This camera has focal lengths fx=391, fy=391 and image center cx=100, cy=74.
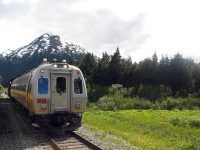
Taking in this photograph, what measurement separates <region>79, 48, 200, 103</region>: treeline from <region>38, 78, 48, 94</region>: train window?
57338 mm

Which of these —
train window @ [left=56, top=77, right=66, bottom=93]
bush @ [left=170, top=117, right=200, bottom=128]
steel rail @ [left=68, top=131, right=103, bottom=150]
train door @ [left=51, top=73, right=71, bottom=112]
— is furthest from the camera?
bush @ [left=170, top=117, right=200, bottom=128]

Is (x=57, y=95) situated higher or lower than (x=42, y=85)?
lower

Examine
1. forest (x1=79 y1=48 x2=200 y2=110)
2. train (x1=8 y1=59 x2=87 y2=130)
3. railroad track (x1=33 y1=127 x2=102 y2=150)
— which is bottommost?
railroad track (x1=33 y1=127 x2=102 y2=150)

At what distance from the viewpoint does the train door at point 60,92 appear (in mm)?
18609

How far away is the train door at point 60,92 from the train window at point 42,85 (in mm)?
301

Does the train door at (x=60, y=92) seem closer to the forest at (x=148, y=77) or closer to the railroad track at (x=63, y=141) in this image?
the railroad track at (x=63, y=141)

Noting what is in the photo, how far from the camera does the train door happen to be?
18.6 metres

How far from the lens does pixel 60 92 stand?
18.8 meters

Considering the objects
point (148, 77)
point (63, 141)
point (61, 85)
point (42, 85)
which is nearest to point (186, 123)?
point (61, 85)

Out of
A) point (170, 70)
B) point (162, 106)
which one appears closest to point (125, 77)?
point (170, 70)

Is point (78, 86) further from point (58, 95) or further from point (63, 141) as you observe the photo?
point (63, 141)

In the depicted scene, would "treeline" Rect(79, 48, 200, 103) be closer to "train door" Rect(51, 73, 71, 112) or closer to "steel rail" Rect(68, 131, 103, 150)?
"train door" Rect(51, 73, 71, 112)

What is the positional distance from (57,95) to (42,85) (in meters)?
0.86

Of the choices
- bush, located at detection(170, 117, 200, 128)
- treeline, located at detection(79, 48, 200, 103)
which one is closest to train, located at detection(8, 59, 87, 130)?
bush, located at detection(170, 117, 200, 128)
